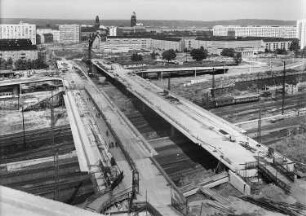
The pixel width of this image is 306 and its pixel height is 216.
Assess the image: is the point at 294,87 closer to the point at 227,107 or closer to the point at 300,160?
the point at 227,107

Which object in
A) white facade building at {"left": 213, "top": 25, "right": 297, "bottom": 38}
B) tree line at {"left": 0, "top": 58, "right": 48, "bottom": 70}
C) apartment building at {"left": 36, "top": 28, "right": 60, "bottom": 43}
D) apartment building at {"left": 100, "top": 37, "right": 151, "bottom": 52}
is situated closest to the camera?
tree line at {"left": 0, "top": 58, "right": 48, "bottom": 70}

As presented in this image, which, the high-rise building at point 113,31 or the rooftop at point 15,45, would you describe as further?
the high-rise building at point 113,31

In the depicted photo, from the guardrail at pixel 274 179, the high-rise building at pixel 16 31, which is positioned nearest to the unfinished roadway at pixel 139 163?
the guardrail at pixel 274 179

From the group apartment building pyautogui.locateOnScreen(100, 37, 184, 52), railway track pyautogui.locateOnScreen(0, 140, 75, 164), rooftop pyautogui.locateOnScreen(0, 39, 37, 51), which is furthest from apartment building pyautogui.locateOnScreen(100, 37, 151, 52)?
railway track pyautogui.locateOnScreen(0, 140, 75, 164)

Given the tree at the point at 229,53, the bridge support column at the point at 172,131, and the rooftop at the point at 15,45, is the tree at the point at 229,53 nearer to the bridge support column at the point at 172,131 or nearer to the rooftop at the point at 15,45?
the rooftop at the point at 15,45

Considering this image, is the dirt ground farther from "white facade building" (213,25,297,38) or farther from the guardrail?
"white facade building" (213,25,297,38)

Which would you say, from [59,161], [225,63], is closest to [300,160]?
[59,161]
